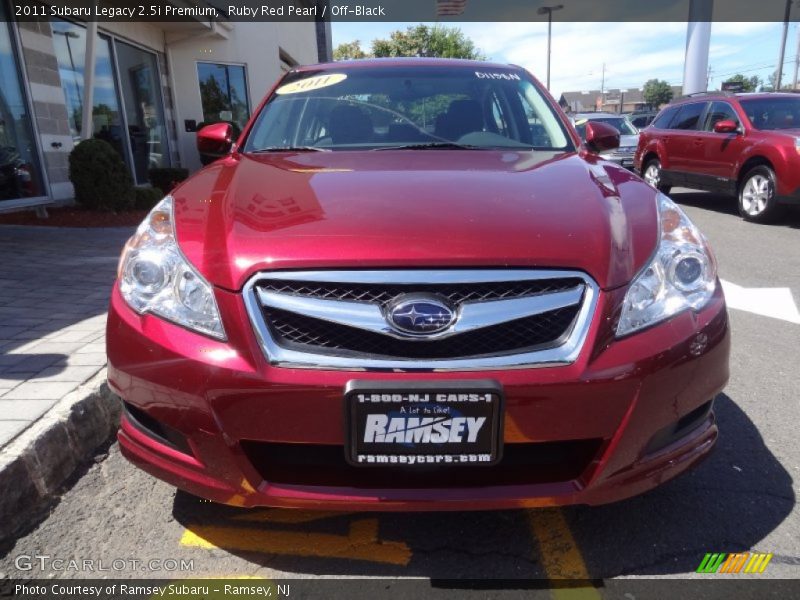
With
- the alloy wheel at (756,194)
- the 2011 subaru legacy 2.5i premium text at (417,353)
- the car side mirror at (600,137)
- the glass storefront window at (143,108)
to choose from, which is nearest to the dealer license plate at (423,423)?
the 2011 subaru legacy 2.5i premium text at (417,353)

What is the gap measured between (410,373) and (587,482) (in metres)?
0.59

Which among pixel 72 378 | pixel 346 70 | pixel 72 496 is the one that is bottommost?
pixel 72 496

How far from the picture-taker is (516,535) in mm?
2012

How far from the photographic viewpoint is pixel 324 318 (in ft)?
5.39

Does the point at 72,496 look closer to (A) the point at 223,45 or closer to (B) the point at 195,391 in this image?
(B) the point at 195,391

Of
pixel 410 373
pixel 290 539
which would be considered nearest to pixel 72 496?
pixel 290 539

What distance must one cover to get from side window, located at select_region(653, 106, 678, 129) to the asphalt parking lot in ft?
30.0

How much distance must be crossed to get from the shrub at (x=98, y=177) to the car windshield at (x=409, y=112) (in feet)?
17.9

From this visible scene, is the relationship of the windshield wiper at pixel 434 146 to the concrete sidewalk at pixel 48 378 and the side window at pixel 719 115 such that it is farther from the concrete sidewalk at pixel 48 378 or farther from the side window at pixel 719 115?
the side window at pixel 719 115

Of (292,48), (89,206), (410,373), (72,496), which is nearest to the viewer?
(410,373)

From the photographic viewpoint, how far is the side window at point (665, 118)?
10.3 meters

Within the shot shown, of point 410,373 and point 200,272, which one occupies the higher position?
point 200,272

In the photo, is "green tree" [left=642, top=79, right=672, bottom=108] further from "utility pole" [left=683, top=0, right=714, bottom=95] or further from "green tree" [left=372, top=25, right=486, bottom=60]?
"utility pole" [left=683, top=0, right=714, bottom=95]

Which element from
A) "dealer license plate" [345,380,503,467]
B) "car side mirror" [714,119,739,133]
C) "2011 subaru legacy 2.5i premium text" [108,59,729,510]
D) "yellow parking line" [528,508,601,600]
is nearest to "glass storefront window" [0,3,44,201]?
"2011 subaru legacy 2.5i premium text" [108,59,729,510]
